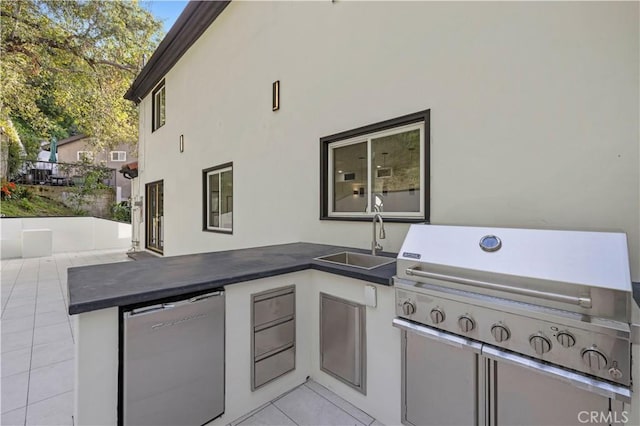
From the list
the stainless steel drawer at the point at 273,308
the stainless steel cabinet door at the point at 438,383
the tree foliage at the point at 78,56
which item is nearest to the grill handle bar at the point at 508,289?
the stainless steel cabinet door at the point at 438,383

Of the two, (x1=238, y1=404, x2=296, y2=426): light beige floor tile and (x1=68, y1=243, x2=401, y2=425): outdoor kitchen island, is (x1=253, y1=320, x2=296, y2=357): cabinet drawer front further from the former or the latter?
(x1=238, y1=404, x2=296, y2=426): light beige floor tile

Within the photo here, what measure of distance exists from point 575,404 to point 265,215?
3468mm

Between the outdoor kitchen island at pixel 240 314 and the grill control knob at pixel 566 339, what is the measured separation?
79cm

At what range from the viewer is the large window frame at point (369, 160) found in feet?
7.71

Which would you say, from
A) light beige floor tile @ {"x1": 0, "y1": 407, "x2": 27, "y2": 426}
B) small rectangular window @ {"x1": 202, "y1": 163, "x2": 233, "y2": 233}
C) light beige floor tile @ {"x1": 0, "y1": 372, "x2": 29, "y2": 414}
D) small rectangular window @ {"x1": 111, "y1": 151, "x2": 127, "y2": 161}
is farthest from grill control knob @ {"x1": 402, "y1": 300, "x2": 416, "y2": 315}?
small rectangular window @ {"x1": 111, "y1": 151, "x2": 127, "y2": 161}

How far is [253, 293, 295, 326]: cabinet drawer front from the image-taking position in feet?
6.34

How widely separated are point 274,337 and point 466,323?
4.17 ft

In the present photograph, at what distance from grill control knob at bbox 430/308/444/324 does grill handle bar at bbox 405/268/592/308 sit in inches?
6.4

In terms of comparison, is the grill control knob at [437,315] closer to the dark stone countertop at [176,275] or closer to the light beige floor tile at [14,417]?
the dark stone countertop at [176,275]

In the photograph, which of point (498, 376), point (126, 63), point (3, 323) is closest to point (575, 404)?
point (498, 376)

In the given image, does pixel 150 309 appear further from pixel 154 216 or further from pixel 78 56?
pixel 78 56

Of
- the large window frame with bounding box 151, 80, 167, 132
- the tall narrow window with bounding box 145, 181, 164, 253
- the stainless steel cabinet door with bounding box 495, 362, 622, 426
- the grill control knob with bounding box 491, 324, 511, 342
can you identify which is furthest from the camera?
the tall narrow window with bounding box 145, 181, 164, 253

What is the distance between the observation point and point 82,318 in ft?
4.14

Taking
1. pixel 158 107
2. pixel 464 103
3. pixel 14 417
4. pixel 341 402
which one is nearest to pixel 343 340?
pixel 341 402
